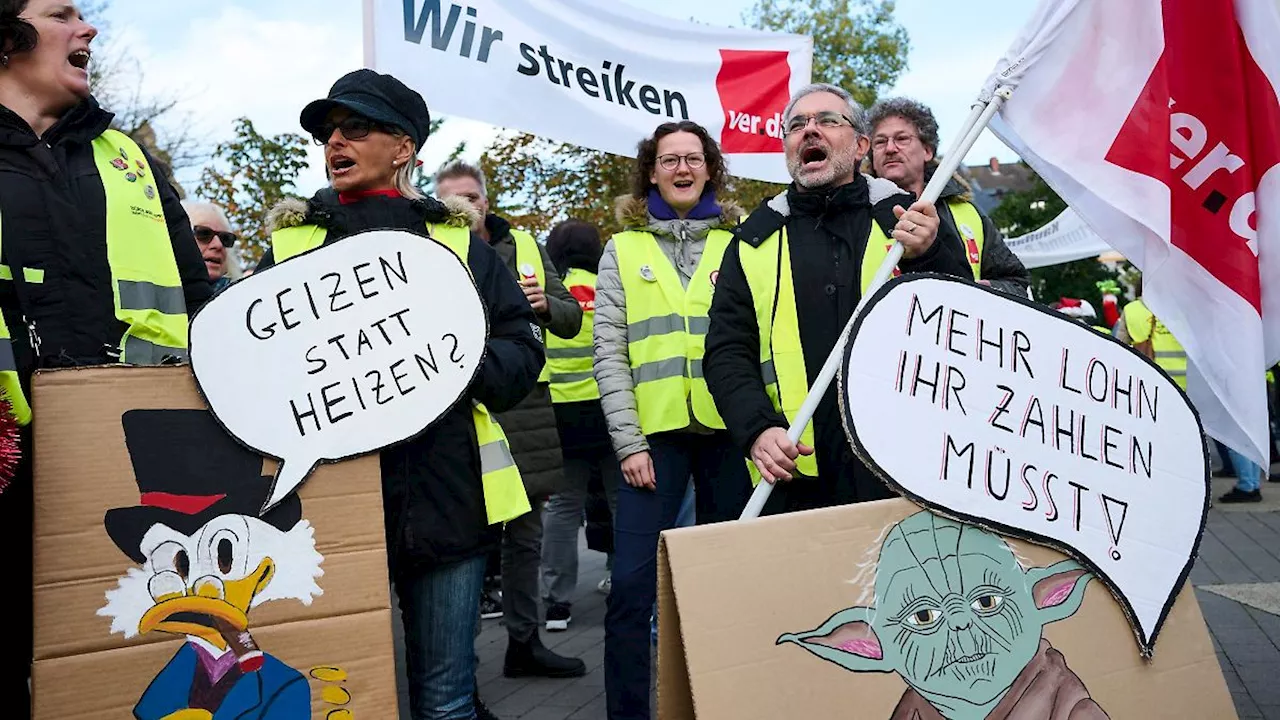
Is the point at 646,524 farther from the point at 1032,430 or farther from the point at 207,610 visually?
the point at 207,610

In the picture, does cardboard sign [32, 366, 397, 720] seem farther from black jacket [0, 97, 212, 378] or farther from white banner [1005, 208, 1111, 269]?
white banner [1005, 208, 1111, 269]

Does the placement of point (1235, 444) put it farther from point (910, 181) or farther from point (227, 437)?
point (227, 437)

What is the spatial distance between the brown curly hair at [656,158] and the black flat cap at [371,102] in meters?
1.39

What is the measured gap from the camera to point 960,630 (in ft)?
7.34

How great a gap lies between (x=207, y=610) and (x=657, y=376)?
1752 millimetres

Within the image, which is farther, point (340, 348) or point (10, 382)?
point (340, 348)

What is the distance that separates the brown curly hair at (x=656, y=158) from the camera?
3.87 metres

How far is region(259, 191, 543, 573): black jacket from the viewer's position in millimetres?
2412

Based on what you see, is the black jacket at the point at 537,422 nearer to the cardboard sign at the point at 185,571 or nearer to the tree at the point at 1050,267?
the cardboard sign at the point at 185,571

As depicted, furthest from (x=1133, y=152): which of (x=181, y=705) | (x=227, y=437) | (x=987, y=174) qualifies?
(x=987, y=174)

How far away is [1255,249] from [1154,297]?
29cm

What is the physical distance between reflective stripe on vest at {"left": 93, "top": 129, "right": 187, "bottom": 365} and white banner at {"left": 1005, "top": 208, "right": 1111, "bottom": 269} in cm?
1153

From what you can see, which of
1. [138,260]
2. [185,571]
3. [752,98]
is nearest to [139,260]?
[138,260]

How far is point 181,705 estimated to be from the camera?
6.65ft
